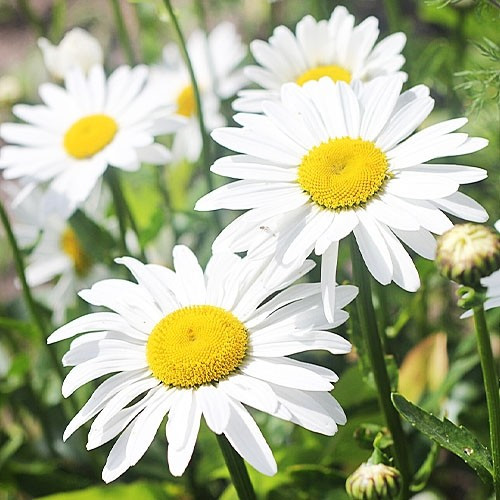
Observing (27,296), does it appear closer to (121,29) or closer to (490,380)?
(121,29)

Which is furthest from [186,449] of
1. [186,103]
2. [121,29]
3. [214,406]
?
[186,103]

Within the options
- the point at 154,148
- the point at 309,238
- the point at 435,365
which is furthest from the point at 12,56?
the point at 309,238

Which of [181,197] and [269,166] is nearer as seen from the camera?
[269,166]

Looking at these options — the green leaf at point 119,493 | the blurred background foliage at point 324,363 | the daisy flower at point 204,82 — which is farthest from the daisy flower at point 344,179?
the daisy flower at point 204,82

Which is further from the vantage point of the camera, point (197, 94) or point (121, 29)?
point (121, 29)

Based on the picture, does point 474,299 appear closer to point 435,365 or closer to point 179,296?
point 179,296
